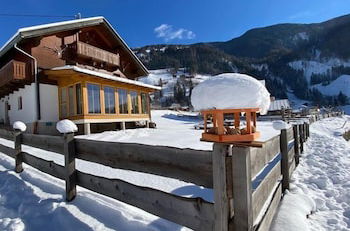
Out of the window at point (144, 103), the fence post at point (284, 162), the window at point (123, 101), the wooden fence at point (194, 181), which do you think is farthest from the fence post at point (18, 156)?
the window at point (144, 103)

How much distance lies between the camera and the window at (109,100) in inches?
577

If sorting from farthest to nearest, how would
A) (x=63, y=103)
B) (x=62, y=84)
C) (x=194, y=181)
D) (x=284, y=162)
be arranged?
(x=63, y=103)
(x=62, y=84)
(x=284, y=162)
(x=194, y=181)

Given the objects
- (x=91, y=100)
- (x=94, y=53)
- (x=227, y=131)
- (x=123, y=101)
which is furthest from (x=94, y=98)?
(x=227, y=131)

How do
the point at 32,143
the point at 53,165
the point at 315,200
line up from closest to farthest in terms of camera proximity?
the point at 315,200
the point at 53,165
the point at 32,143

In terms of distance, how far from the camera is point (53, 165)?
4285mm

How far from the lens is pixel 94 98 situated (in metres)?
13.8

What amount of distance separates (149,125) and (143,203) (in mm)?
15895

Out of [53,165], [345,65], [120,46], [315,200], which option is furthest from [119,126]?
[345,65]

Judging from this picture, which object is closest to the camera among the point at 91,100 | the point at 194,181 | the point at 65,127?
the point at 194,181

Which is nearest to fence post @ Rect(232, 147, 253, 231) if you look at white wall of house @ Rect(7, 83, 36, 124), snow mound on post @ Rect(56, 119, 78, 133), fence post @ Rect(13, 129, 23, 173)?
snow mound on post @ Rect(56, 119, 78, 133)

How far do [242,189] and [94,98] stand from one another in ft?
42.6

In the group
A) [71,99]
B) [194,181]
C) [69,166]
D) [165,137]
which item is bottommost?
[165,137]

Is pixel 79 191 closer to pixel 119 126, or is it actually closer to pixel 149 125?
pixel 119 126

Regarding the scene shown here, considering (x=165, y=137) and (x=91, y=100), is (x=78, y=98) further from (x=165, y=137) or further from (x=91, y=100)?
(x=165, y=137)
